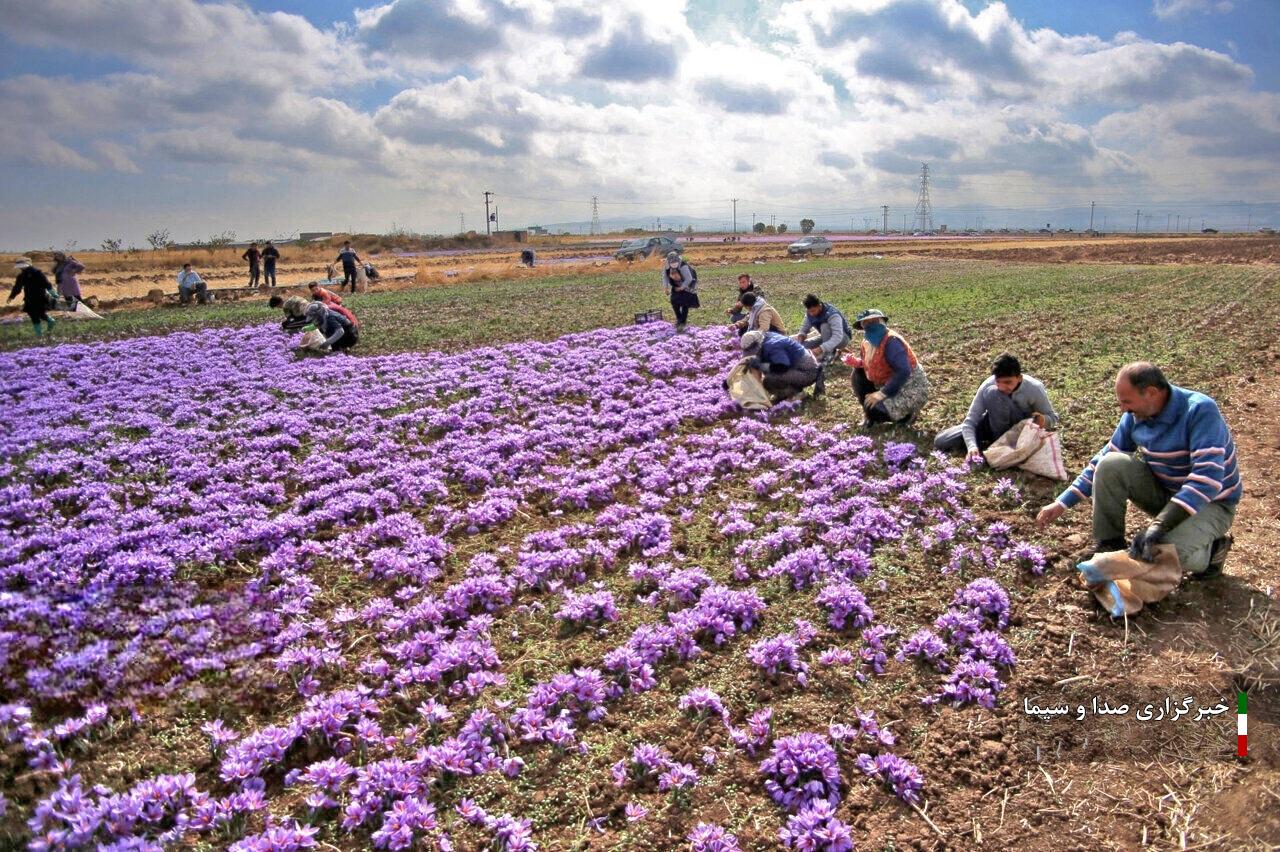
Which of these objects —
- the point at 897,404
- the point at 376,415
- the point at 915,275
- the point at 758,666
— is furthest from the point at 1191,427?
the point at 915,275

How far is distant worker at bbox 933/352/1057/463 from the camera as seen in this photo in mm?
7943

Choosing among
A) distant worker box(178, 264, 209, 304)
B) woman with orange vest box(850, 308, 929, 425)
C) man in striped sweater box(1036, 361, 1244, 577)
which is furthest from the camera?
distant worker box(178, 264, 209, 304)

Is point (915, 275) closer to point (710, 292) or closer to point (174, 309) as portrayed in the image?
point (710, 292)

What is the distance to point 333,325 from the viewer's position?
17.7 meters

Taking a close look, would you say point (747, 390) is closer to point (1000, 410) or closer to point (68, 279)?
point (1000, 410)

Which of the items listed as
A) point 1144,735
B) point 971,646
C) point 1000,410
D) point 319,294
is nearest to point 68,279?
point 319,294

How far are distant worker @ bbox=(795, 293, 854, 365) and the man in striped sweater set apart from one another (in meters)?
7.15

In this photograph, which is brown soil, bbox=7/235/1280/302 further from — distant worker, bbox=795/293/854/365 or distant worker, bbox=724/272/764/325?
distant worker, bbox=795/293/854/365

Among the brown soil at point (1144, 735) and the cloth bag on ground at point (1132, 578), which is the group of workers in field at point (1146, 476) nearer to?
the cloth bag on ground at point (1132, 578)

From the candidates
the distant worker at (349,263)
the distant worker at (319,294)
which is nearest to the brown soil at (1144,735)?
the distant worker at (319,294)

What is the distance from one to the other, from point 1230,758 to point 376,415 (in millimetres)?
11379

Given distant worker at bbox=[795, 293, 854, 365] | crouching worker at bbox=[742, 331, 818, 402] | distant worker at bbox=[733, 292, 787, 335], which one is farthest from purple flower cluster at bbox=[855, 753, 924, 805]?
distant worker at bbox=[733, 292, 787, 335]

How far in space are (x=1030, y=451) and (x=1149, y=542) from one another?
8.94 ft

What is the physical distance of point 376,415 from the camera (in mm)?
12117
